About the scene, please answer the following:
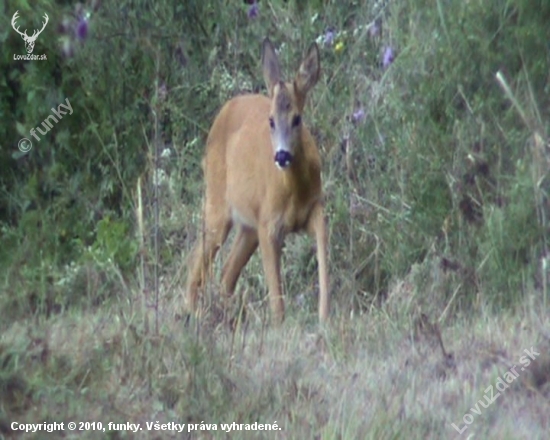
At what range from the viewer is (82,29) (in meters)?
13.8

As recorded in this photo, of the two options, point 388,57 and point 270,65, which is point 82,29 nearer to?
point 388,57

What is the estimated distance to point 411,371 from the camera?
857 cm

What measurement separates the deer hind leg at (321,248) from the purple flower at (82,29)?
136 inches

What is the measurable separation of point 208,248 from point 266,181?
62 centimetres

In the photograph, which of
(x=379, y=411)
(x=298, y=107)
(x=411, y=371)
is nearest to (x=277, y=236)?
(x=298, y=107)

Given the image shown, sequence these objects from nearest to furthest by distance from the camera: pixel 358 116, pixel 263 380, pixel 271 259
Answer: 1. pixel 263 380
2. pixel 271 259
3. pixel 358 116

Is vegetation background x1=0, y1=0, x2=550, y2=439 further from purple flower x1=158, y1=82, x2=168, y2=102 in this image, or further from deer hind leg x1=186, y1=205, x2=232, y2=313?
deer hind leg x1=186, y1=205, x2=232, y2=313

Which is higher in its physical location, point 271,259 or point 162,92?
point 162,92

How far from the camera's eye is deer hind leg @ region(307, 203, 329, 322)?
1062 cm

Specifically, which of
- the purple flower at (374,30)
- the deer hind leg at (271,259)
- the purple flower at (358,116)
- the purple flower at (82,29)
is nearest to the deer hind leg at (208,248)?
the deer hind leg at (271,259)

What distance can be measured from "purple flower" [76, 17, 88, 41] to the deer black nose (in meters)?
3.38

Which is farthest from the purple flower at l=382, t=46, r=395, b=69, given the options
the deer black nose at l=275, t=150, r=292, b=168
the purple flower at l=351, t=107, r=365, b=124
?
the deer black nose at l=275, t=150, r=292, b=168

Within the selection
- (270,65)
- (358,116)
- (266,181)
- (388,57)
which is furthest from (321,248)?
(388,57)

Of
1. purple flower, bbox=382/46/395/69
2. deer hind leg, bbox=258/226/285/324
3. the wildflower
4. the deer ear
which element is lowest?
deer hind leg, bbox=258/226/285/324
